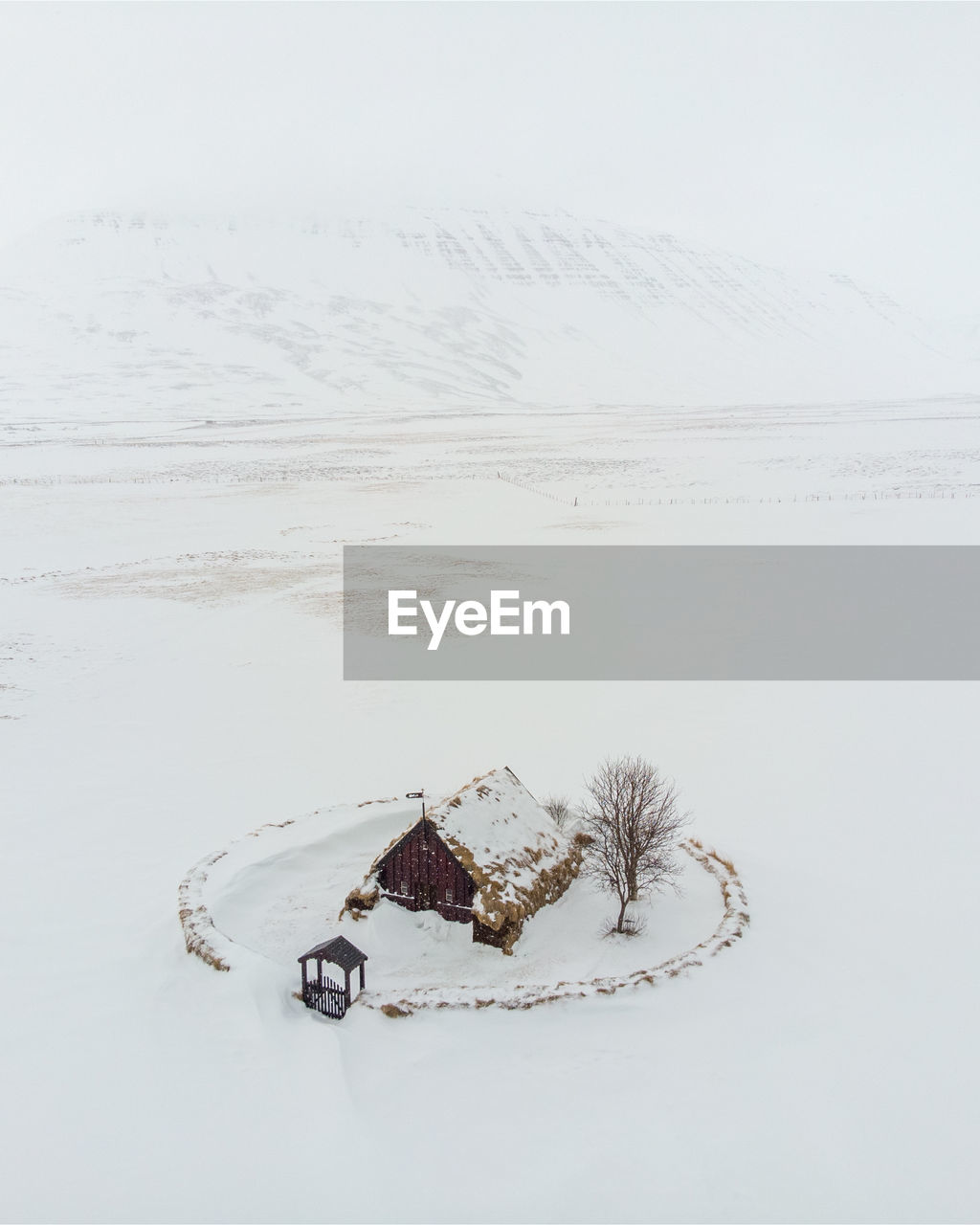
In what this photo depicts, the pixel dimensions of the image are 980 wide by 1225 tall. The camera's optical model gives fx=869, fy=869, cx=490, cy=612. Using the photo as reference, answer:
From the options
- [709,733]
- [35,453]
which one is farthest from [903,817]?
[35,453]

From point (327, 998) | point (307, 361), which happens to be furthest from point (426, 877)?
point (307, 361)

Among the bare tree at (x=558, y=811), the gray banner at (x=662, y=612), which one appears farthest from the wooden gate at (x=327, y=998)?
the gray banner at (x=662, y=612)

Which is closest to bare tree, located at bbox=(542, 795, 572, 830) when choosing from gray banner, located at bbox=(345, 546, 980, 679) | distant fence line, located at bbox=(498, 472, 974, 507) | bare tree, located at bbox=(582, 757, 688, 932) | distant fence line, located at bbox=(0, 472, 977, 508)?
bare tree, located at bbox=(582, 757, 688, 932)

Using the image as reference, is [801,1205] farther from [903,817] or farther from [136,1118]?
[903,817]

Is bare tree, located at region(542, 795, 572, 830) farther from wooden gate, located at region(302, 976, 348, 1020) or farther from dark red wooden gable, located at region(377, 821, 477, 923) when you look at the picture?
wooden gate, located at region(302, 976, 348, 1020)

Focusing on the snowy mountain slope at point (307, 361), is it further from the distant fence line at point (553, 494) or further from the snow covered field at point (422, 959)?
the snow covered field at point (422, 959)

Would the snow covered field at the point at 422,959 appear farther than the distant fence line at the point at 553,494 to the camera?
No

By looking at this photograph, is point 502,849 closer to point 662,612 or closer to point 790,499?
point 662,612
